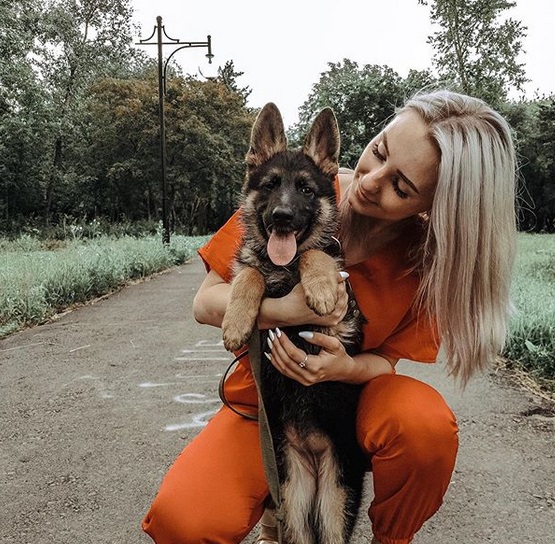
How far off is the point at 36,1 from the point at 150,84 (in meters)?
5.80

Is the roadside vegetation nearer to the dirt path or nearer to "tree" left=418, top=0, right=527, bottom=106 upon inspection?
the dirt path

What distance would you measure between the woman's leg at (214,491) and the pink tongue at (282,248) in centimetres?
65

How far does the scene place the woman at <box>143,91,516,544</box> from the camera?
197 centimetres

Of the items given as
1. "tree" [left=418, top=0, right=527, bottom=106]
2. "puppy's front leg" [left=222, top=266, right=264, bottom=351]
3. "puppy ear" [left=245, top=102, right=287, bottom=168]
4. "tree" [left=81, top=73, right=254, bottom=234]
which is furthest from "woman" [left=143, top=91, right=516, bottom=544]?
"tree" [left=81, top=73, right=254, bottom=234]

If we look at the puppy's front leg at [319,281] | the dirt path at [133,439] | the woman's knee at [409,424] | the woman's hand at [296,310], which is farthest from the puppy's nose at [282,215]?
the dirt path at [133,439]

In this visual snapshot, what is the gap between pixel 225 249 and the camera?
2.50 metres

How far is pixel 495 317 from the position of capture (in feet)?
7.54

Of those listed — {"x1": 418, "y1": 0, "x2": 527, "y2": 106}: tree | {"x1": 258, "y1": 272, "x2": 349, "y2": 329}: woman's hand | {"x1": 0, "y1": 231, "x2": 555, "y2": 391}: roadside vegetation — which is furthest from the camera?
{"x1": 418, "y1": 0, "x2": 527, "y2": 106}: tree

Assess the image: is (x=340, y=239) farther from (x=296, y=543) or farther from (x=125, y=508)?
(x=125, y=508)

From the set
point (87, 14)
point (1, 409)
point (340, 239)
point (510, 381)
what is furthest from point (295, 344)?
point (87, 14)

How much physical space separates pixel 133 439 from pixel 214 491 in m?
1.48

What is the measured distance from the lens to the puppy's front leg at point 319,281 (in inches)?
77.2

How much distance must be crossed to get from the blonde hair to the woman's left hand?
43 centimetres

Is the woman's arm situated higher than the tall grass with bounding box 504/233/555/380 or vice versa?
the woman's arm
